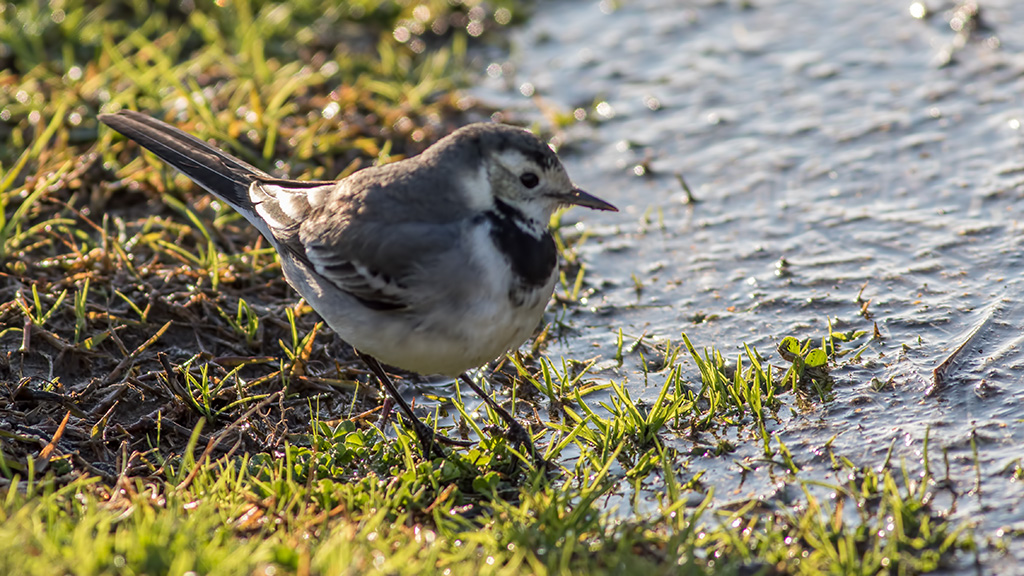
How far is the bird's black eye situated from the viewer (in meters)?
5.02

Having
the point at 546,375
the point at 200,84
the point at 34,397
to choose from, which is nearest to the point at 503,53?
the point at 200,84

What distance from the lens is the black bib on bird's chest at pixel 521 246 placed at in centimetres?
484

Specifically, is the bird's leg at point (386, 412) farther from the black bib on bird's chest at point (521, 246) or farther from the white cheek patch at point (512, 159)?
the white cheek patch at point (512, 159)

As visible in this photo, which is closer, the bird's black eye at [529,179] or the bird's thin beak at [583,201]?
the bird's black eye at [529,179]

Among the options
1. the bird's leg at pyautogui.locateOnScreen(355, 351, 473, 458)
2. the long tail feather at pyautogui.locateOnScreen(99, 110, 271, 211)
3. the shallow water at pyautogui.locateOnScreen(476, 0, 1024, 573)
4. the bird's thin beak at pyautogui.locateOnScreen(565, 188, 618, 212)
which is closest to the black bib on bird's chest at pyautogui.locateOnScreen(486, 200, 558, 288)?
the bird's thin beak at pyautogui.locateOnScreen(565, 188, 618, 212)

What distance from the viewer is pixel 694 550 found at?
423 cm

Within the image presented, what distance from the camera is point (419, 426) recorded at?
5.16 metres

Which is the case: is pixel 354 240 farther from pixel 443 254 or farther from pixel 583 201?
pixel 583 201

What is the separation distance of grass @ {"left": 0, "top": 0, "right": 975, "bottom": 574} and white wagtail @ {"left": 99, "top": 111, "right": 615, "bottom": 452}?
0.44m

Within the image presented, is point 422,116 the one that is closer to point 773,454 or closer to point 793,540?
point 773,454

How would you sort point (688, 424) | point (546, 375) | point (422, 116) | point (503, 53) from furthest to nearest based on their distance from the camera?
point (503, 53), point (422, 116), point (546, 375), point (688, 424)

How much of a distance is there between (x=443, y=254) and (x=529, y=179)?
0.60 metres

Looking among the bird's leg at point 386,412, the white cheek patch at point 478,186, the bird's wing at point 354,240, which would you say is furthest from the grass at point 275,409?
the white cheek patch at point 478,186

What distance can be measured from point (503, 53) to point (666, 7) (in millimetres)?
1678
